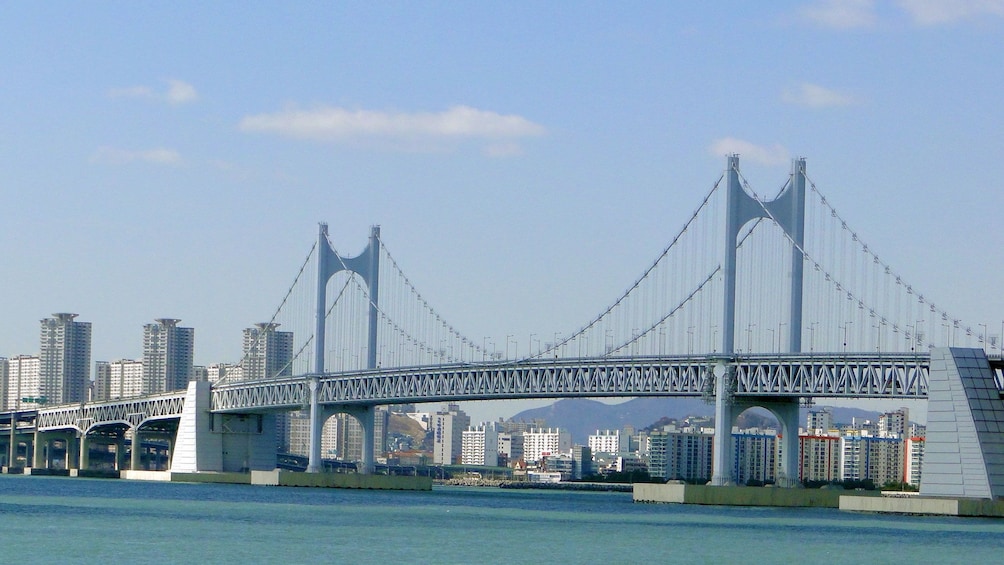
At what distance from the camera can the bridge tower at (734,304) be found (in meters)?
61.7

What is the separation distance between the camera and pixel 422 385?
A: 3083 inches

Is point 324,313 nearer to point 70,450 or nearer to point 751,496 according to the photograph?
point 751,496

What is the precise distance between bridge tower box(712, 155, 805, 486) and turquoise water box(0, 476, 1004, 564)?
2.25 m

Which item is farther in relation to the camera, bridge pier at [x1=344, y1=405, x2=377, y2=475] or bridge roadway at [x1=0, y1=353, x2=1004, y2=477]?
bridge pier at [x1=344, y1=405, x2=377, y2=475]

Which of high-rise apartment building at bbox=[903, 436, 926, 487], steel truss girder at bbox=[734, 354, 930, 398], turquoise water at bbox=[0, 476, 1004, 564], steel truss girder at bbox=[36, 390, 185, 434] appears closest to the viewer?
turquoise water at bbox=[0, 476, 1004, 564]

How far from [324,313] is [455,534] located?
134 feet

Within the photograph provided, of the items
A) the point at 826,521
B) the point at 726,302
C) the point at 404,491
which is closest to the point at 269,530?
the point at 826,521

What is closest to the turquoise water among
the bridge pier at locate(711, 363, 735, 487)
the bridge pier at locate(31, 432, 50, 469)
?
the bridge pier at locate(711, 363, 735, 487)

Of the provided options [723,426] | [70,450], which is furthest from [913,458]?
[723,426]

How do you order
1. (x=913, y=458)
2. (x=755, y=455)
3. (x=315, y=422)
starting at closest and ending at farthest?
(x=315, y=422)
(x=913, y=458)
(x=755, y=455)

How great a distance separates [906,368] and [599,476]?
5128 inches

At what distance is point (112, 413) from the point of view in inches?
4414

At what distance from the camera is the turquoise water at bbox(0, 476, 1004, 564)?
121ft

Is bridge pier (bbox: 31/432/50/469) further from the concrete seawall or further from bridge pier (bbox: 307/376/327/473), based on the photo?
the concrete seawall
